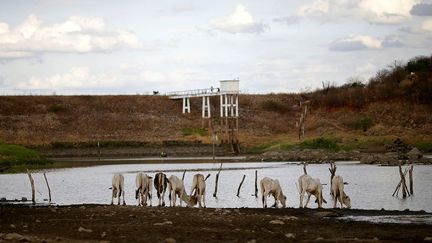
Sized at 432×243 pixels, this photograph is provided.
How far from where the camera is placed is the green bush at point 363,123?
10816 centimetres

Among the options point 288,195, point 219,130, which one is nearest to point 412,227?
point 288,195

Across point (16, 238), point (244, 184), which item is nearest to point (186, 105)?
point (244, 184)

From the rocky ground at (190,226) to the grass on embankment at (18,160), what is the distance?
40.0 meters

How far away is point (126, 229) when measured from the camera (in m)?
25.8

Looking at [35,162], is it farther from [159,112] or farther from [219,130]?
[159,112]

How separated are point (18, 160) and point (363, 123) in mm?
48909

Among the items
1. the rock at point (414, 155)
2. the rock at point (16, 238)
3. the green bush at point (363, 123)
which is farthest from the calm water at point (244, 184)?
the green bush at point (363, 123)

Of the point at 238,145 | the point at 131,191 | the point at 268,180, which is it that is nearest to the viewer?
the point at 268,180

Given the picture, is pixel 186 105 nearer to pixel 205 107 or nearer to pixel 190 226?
pixel 205 107

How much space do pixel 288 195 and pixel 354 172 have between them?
18353 mm

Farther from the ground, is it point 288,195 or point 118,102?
point 118,102

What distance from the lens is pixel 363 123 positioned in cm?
10981

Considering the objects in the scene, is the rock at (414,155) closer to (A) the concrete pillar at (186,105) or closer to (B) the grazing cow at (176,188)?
(B) the grazing cow at (176,188)

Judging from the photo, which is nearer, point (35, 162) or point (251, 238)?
point (251, 238)
